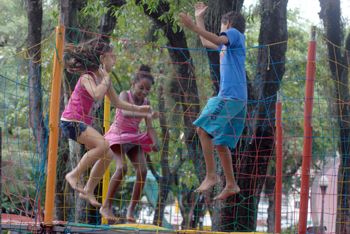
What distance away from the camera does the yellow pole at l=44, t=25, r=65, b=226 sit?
7.23 m

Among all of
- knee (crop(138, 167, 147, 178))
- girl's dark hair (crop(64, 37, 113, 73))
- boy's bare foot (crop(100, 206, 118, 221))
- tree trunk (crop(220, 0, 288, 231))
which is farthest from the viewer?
tree trunk (crop(220, 0, 288, 231))

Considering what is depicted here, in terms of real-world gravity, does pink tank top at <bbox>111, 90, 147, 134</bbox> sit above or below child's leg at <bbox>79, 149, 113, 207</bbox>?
above

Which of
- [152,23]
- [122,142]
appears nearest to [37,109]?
[152,23]

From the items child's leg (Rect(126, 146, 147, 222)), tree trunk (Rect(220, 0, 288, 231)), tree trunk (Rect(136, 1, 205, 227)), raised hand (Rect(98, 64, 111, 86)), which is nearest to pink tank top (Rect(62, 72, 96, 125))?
raised hand (Rect(98, 64, 111, 86))

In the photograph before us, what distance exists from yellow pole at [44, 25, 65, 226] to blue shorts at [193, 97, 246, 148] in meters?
1.37

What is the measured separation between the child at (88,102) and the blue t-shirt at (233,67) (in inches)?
36.6

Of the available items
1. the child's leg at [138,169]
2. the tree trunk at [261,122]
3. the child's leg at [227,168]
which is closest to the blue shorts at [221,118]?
the child's leg at [227,168]

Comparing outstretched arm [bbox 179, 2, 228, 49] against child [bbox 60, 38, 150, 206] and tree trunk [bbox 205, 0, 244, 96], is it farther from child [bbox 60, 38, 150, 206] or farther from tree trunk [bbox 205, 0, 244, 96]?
tree trunk [bbox 205, 0, 244, 96]

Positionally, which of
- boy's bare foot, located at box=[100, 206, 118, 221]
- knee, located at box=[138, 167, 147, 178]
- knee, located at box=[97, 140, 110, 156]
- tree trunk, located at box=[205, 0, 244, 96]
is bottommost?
boy's bare foot, located at box=[100, 206, 118, 221]

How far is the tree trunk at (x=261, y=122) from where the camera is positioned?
1159 centimetres

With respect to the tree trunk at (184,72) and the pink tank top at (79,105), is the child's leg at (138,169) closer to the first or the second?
the pink tank top at (79,105)

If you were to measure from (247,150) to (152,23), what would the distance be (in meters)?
4.61

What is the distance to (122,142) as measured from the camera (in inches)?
329

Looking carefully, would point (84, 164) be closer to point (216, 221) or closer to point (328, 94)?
point (216, 221)
